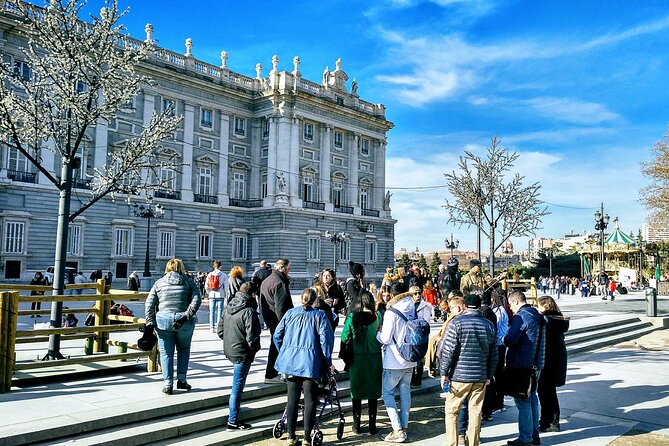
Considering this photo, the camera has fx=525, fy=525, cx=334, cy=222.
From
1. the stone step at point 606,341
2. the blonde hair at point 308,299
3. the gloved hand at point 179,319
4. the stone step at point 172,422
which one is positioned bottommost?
the stone step at point 606,341

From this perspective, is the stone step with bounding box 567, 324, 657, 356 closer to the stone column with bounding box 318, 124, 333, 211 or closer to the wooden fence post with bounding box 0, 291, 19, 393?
the wooden fence post with bounding box 0, 291, 19, 393

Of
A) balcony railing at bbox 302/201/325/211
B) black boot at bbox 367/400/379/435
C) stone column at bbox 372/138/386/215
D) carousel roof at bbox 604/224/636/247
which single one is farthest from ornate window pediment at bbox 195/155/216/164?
carousel roof at bbox 604/224/636/247

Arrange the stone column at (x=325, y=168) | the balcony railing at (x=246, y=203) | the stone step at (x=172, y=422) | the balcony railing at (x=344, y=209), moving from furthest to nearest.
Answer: the balcony railing at (x=344, y=209) < the stone column at (x=325, y=168) < the balcony railing at (x=246, y=203) < the stone step at (x=172, y=422)

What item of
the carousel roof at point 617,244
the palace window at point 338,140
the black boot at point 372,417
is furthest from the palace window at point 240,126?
the black boot at point 372,417

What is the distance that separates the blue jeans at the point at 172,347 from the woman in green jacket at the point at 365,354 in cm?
218

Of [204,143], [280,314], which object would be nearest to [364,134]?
[204,143]

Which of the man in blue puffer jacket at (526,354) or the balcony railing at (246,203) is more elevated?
the balcony railing at (246,203)

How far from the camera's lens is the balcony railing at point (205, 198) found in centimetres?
4150

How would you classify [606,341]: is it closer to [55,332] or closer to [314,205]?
[55,332]

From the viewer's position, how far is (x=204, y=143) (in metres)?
42.5

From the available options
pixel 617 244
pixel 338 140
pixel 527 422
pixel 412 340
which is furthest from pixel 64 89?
pixel 617 244

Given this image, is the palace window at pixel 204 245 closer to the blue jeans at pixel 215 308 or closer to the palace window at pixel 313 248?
the palace window at pixel 313 248

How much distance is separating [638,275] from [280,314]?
185ft

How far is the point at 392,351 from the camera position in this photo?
6535mm
